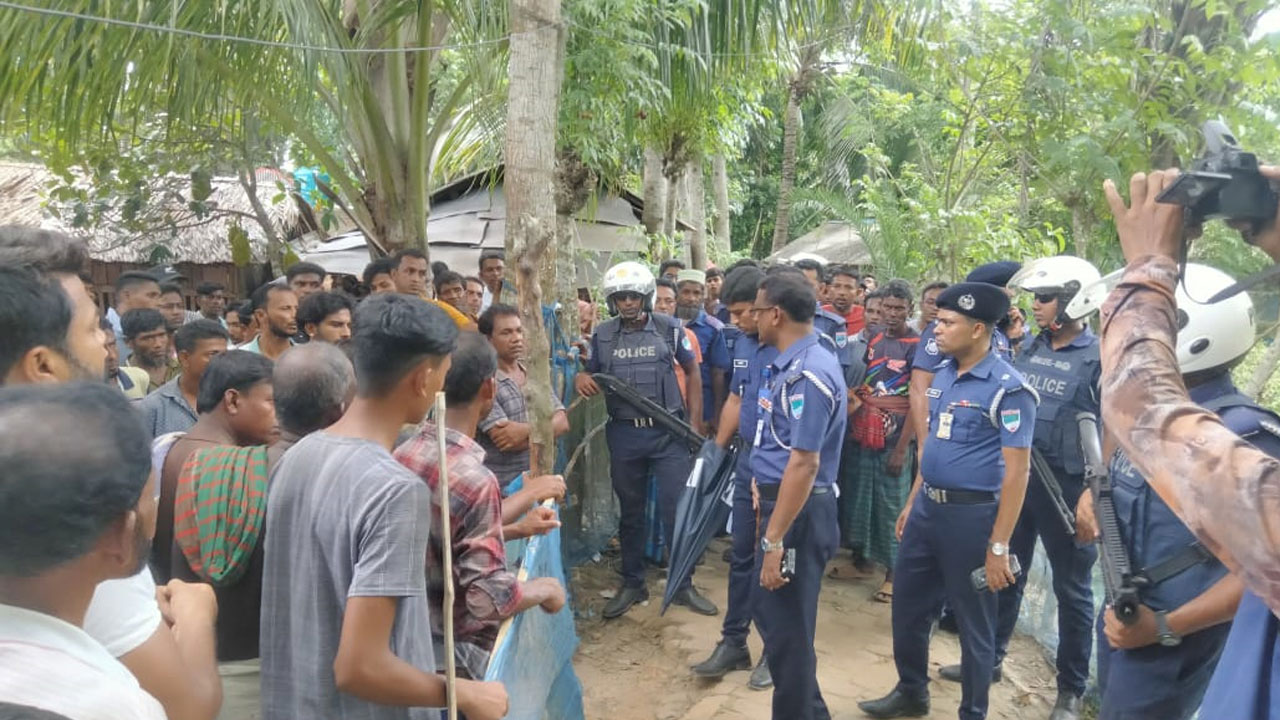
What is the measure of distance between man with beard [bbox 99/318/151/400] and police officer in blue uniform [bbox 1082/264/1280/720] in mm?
4199

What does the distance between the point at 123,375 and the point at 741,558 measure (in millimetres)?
3350

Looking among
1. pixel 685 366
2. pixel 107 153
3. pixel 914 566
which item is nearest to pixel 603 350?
pixel 685 366

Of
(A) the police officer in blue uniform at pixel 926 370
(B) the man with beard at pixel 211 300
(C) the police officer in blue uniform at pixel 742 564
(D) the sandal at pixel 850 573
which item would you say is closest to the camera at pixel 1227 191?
(C) the police officer in blue uniform at pixel 742 564

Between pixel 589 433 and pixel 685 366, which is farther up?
pixel 685 366

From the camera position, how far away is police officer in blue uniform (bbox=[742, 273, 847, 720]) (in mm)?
3809

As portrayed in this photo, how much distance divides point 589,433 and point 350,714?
426 cm

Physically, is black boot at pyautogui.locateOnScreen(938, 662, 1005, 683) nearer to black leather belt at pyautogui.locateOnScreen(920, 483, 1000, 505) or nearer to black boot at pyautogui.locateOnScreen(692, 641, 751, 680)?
black boot at pyautogui.locateOnScreen(692, 641, 751, 680)

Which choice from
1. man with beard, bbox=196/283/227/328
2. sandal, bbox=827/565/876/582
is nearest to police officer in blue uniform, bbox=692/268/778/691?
sandal, bbox=827/565/876/582

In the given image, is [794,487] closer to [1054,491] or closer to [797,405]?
[797,405]

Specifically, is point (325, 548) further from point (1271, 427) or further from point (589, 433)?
point (589, 433)

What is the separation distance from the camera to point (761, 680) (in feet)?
15.4

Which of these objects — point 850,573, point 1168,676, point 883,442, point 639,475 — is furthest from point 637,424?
point 1168,676

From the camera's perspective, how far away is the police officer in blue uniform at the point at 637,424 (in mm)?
5812

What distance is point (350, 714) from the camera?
6.48 ft
